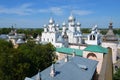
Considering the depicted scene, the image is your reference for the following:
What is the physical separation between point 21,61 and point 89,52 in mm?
11931

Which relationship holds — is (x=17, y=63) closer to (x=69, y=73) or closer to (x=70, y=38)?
(x=69, y=73)

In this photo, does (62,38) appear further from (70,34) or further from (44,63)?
(44,63)

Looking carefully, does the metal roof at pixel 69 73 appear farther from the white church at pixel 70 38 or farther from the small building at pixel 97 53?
the white church at pixel 70 38

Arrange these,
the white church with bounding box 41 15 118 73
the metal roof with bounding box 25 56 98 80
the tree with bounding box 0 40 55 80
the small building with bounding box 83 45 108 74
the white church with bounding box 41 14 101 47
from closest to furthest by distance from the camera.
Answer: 1. the metal roof with bounding box 25 56 98 80
2. the tree with bounding box 0 40 55 80
3. the small building with bounding box 83 45 108 74
4. the white church with bounding box 41 15 118 73
5. the white church with bounding box 41 14 101 47

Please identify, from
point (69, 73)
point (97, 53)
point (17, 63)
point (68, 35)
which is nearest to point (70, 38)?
point (68, 35)

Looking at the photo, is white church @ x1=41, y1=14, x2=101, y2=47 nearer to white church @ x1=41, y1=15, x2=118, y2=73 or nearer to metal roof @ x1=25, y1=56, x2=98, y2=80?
white church @ x1=41, y1=15, x2=118, y2=73

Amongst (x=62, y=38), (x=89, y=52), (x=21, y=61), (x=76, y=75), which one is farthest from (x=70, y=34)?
(x=76, y=75)

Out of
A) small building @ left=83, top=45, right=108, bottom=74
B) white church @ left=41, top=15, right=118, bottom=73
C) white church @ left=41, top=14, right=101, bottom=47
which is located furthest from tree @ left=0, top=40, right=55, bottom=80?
white church @ left=41, top=14, right=101, bottom=47

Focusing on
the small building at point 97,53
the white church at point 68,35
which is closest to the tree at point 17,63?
the small building at point 97,53

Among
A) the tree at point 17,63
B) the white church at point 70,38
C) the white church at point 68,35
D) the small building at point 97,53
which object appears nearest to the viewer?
the tree at point 17,63

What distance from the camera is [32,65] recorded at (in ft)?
84.5

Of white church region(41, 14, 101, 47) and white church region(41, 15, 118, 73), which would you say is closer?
white church region(41, 15, 118, 73)

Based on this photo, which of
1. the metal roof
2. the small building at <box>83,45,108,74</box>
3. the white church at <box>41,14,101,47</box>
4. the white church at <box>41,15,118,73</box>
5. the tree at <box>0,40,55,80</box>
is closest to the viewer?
the metal roof

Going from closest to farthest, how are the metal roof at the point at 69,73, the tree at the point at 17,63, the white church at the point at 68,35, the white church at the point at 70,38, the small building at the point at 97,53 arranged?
the metal roof at the point at 69,73
the tree at the point at 17,63
the small building at the point at 97,53
the white church at the point at 70,38
the white church at the point at 68,35
